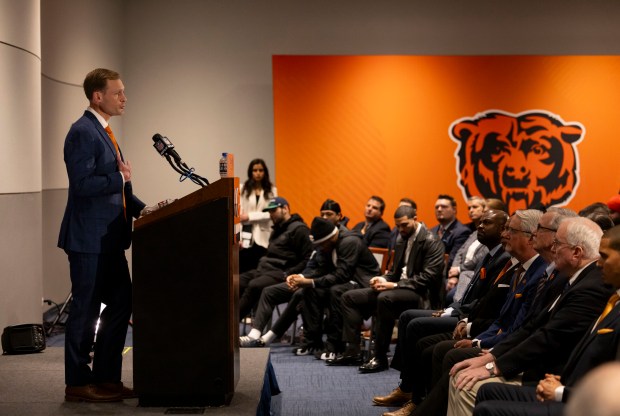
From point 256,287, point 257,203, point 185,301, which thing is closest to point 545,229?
point 185,301

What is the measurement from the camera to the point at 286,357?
6.89 m

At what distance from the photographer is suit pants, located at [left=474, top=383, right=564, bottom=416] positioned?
309 cm

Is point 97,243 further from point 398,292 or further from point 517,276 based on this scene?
point 398,292

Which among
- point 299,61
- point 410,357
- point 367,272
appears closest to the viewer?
point 410,357

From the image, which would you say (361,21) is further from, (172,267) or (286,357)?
(172,267)

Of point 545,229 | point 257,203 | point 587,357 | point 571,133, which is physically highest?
point 571,133

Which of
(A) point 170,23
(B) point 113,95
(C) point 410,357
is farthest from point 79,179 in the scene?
(A) point 170,23

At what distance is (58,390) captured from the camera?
4.27 meters

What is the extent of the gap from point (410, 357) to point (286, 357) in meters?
1.87

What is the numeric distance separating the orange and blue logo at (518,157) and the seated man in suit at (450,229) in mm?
2151

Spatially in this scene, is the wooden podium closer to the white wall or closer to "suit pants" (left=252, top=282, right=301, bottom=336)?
"suit pants" (left=252, top=282, right=301, bottom=336)

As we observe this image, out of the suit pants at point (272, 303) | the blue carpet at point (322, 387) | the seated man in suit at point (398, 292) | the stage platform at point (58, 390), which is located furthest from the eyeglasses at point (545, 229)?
the suit pants at point (272, 303)

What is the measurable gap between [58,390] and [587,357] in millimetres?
2526

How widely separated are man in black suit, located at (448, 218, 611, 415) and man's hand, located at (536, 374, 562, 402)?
340 millimetres
